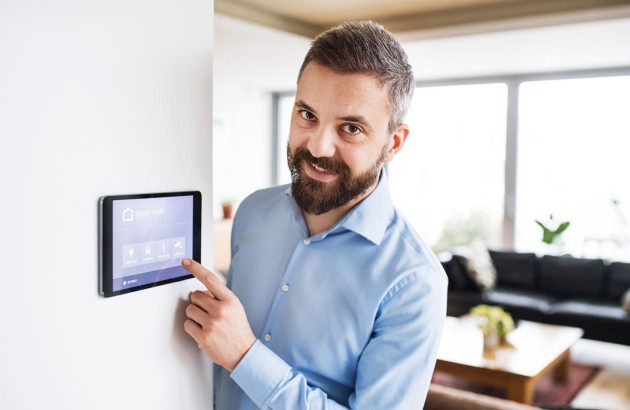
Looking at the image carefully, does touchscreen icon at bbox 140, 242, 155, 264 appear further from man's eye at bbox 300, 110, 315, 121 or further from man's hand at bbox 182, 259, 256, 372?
man's eye at bbox 300, 110, 315, 121

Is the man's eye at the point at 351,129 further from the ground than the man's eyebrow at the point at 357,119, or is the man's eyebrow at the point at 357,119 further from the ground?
the man's eyebrow at the point at 357,119

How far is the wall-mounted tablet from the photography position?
2.59 ft

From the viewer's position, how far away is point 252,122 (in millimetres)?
7605

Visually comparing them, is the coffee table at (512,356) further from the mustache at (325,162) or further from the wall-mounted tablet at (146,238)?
the wall-mounted tablet at (146,238)

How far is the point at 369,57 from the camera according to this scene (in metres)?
1.04

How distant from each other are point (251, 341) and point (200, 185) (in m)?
0.29

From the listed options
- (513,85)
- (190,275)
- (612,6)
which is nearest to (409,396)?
(190,275)

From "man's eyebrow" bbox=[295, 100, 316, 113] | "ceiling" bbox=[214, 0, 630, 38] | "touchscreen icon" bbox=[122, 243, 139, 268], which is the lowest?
"touchscreen icon" bbox=[122, 243, 139, 268]

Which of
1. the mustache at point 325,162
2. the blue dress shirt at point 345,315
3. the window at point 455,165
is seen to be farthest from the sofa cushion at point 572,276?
the mustache at point 325,162

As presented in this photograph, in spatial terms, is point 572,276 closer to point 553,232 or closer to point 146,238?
point 553,232

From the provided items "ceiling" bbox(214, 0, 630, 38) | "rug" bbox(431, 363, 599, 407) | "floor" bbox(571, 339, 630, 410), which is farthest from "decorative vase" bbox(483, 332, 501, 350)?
"ceiling" bbox(214, 0, 630, 38)

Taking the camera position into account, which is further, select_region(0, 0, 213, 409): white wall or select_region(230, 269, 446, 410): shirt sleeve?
select_region(230, 269, 446, 410): shirt sleeve

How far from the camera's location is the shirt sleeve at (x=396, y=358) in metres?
1.04

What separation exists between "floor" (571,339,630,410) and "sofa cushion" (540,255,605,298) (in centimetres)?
49
